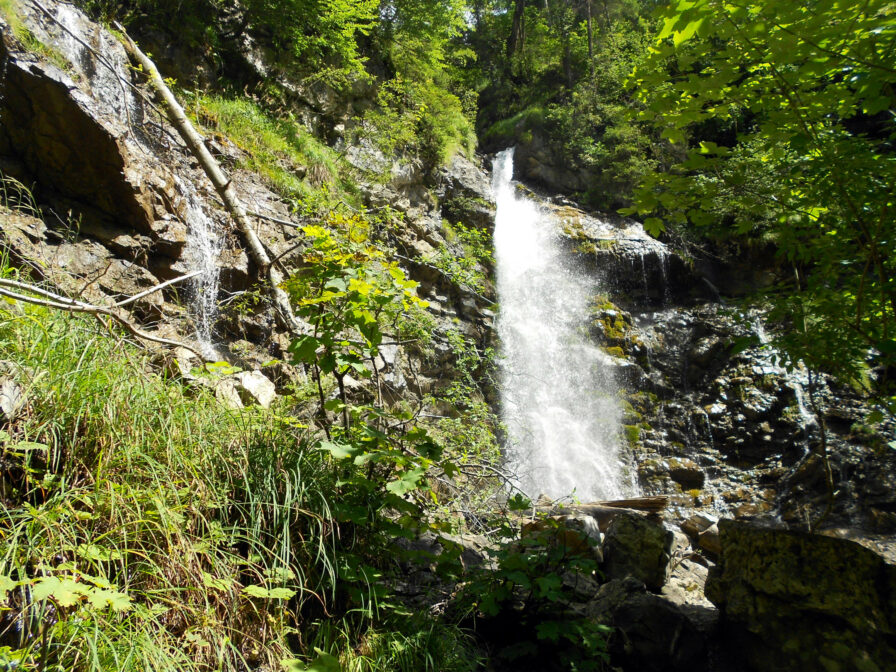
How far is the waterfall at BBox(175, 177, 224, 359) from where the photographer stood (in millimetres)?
5055

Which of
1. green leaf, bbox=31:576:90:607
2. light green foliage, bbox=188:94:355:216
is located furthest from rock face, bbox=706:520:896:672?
light green foliage, bbox=188:94:355:216

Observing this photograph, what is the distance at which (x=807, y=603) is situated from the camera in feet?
8.18

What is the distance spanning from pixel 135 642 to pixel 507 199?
43.5 feet

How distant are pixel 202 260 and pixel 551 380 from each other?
686 cm

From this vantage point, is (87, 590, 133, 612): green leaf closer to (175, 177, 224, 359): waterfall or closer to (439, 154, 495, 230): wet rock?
(175, 177, 224, 359): waterfall

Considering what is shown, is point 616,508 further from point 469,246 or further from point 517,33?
point 517,33

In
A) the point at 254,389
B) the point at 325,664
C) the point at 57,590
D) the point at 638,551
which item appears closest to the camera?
the point at 57,590

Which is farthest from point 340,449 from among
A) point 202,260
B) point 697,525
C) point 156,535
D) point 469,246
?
point 469,246

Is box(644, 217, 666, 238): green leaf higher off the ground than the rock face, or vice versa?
box(644, 217, 666, 238): green leaf

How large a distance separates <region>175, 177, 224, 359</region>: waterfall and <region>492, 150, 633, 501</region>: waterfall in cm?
506

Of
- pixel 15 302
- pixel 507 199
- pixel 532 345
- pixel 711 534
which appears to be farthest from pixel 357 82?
pixel 711 534

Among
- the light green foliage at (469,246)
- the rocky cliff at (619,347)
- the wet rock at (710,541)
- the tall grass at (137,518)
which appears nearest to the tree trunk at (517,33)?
the rocky cliff at (619,347)

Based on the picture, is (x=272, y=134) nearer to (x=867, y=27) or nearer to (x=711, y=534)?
(x=867, y=27)

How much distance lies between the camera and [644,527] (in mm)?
3738
